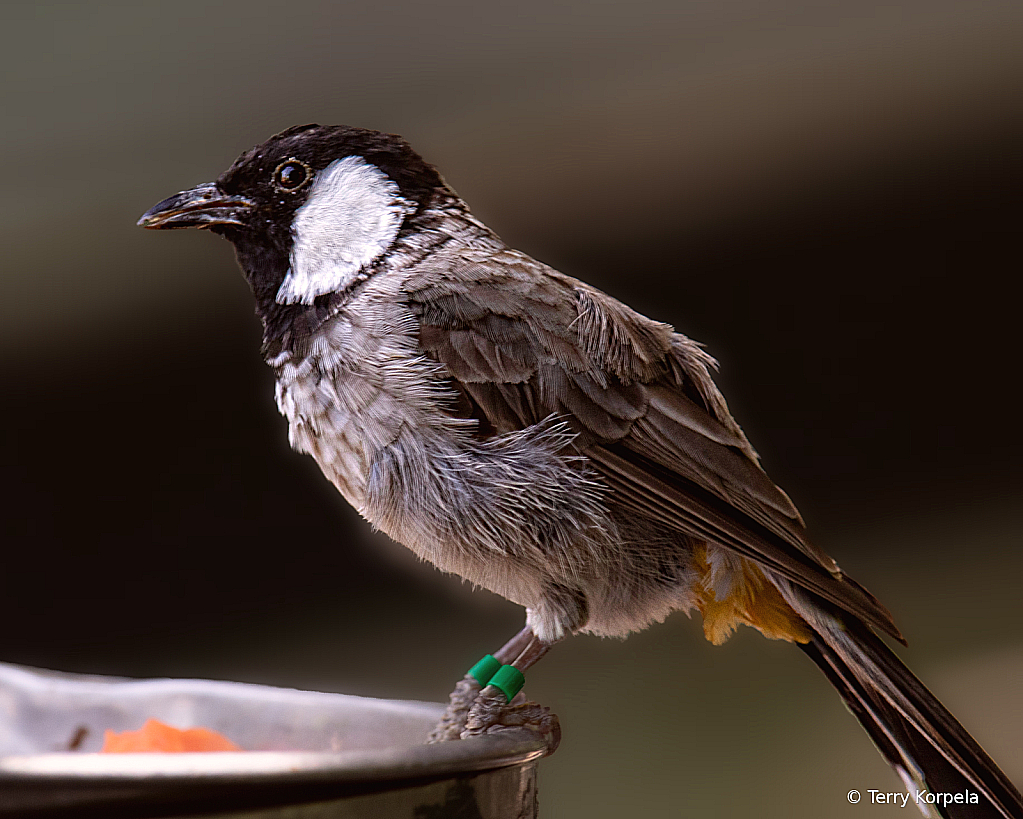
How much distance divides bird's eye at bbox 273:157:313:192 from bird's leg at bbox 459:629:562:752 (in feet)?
1.43

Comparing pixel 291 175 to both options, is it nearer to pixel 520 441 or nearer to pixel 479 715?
pixel 520 441

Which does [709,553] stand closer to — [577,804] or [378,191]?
[378,191]

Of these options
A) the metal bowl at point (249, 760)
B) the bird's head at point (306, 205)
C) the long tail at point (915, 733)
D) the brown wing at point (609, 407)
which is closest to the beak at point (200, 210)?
the bird's head at point (306, 205)

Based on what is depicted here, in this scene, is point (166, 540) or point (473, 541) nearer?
point (473, 541)

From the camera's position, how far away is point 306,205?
83cm

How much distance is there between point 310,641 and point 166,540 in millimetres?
318

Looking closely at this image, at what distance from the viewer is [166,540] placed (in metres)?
1.73

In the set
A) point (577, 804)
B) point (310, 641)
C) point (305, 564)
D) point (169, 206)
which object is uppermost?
point (169, 206)

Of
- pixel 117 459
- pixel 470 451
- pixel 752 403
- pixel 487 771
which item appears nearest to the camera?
pixel 487 771

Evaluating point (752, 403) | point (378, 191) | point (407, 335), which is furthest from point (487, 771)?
point (752, 403)

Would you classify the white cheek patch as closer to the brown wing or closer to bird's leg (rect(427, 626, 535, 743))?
the brown wing

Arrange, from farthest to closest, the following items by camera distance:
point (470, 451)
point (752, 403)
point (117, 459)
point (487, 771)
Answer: point (117, 459) < point (752, 403) < point (470, 451) < point (487, 771)

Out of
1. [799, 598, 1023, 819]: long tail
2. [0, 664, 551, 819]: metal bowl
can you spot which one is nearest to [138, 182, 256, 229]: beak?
[0, 664, 551, 819]: metal bowl

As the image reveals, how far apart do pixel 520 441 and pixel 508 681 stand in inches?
7.3
